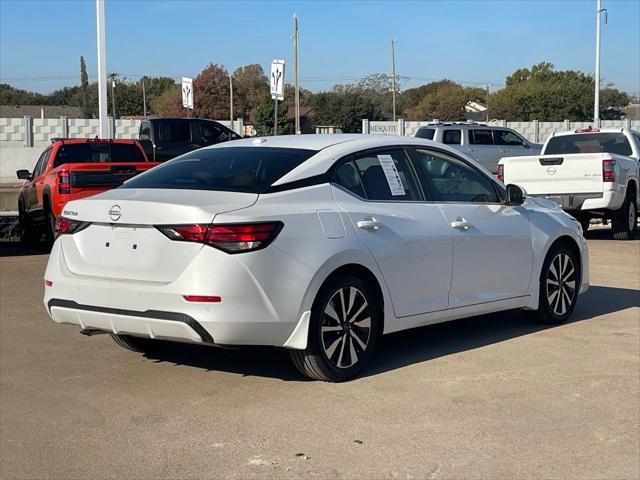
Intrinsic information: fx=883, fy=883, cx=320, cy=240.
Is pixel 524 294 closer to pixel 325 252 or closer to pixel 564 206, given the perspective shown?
pixel 325 252

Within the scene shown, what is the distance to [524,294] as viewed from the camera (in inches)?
299

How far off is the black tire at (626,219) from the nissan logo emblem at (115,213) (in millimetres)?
11022

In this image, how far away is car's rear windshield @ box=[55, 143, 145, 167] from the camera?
14.5 meters

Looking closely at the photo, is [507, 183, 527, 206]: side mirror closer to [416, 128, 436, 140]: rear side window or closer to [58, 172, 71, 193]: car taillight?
[58, 172, 71, 193]: car taillight

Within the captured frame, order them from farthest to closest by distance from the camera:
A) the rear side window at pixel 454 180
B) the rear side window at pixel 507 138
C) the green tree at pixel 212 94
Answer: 1. the green tree at pixel 212 94
2. the rear side window at pixel 507 138
3. the rear side window at pixel 454 180

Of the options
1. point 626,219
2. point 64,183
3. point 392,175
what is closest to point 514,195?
point 392,175

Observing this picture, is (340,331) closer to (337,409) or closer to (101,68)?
(337,409)

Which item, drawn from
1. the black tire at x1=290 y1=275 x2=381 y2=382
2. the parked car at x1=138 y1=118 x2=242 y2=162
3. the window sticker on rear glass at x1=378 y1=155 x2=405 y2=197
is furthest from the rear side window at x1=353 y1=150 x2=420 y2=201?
the parked car at x1=138 y1=118 x2=242 y2=162

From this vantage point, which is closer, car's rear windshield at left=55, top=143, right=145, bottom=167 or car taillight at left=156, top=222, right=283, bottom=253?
car taillight at left=156, top=222, right=283, bottom=253

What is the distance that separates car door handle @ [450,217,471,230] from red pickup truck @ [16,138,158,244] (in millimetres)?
6824

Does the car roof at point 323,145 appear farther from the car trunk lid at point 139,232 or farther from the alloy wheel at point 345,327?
the alloy wheel at point 345,327

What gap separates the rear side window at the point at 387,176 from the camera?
652 centimetres

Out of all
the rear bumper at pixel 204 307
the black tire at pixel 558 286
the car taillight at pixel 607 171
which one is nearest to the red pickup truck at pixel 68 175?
the black tire at pixel 558 286

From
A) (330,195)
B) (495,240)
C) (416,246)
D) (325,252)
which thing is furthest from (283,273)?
(495,240)
